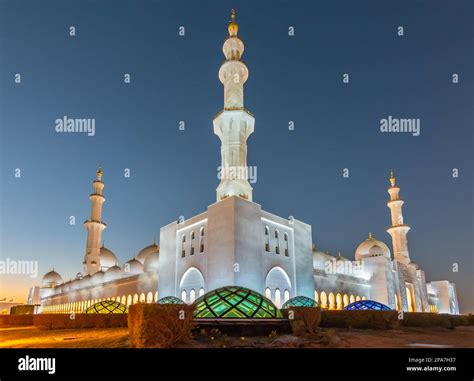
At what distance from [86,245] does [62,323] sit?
30.4 meters

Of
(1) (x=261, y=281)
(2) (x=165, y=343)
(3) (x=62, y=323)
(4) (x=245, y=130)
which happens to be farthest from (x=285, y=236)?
(2) (x=165, y=343)

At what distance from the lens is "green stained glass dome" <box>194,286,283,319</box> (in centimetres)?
1201

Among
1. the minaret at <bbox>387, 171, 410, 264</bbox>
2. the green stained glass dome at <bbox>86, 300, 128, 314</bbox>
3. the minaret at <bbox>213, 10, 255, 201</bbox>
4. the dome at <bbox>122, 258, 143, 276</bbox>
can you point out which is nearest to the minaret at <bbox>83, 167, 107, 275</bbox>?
the dome at <bbox>122, 258, 143, 276</bbox>

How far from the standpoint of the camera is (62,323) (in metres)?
16.9

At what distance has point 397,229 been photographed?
1756 inches

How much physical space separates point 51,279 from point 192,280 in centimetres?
3833

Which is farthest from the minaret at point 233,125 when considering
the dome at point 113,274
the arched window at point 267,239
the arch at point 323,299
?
the dome at point 113,274

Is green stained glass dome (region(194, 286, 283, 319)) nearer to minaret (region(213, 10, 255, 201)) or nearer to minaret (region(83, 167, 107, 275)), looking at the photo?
minaret (region(213, 10, 255, 201))

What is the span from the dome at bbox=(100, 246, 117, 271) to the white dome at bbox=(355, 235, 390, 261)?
29.7 metres

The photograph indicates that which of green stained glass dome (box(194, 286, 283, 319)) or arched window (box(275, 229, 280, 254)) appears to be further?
arched window (box(275, 229, 280, 254))

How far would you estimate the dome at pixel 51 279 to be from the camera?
56.3 metres

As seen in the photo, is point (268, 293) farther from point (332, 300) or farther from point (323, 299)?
point (332, 300)

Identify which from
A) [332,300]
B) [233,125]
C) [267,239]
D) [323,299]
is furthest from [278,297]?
[233,125]
